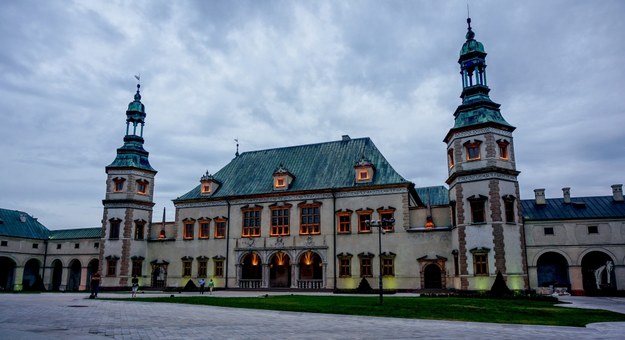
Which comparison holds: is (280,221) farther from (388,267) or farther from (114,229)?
(114,229)

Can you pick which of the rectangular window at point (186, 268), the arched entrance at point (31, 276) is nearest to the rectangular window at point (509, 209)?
the rectangular window at point (186, 268)

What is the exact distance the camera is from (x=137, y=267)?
49.9 metres

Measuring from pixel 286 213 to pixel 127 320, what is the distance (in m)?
30.4

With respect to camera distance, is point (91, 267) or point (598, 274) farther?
point (91, 267)

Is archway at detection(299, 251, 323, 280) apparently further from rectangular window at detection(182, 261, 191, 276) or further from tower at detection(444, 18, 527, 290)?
tower at detection(444, 18, 527, 290)

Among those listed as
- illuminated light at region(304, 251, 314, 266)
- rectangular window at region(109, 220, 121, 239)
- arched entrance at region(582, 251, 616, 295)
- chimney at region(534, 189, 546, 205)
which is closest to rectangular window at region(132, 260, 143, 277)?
rectangular window at region(109, 220, 121, 239)

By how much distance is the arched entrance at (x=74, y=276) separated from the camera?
56.6 metres

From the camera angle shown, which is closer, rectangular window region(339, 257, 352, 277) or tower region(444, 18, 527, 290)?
tower region(444, 18, 527, 290)

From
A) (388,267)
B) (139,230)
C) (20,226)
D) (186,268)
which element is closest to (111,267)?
(139,230)

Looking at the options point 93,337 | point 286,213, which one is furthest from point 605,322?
point 286,213

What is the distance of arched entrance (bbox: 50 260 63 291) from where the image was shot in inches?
2311

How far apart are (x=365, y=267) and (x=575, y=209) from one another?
19061 millimetres

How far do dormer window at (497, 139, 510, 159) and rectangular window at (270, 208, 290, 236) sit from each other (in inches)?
819

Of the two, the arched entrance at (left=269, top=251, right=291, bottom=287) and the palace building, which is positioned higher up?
the palace building
